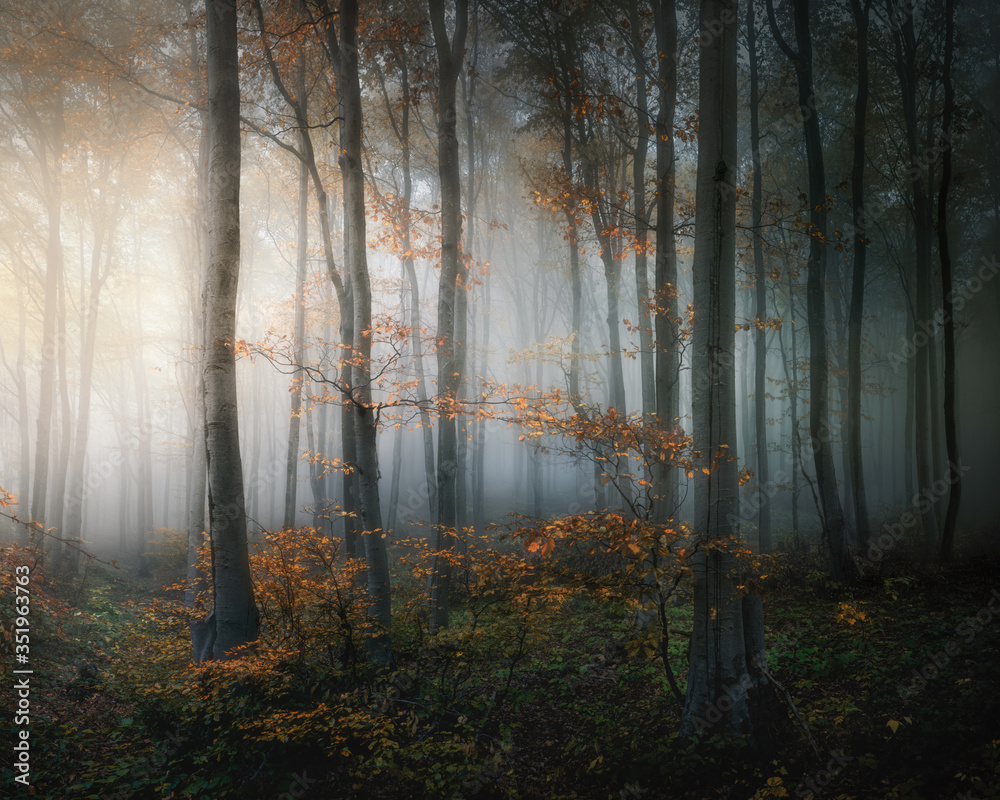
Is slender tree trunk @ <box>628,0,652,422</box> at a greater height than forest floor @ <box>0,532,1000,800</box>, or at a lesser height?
greater

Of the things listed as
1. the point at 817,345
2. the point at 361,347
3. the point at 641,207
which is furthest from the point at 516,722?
the point at 641,207

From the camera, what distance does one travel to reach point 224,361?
4.79 m

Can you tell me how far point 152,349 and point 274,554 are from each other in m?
28.6

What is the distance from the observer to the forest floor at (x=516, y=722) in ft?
11.3

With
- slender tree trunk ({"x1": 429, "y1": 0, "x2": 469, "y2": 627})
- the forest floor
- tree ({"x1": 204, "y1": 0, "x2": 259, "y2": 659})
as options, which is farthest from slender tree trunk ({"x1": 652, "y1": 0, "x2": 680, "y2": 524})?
tree ({"x1": 204, "y1": 0, "x2": 259, "y2": 659})

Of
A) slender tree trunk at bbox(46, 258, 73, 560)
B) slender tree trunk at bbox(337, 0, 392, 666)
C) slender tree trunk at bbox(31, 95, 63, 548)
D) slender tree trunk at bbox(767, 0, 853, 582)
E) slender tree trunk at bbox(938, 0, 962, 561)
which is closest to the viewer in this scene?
slender tree trunk at bbox(337, 0, 392, 666)

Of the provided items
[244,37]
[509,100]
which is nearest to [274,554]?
[244,37]

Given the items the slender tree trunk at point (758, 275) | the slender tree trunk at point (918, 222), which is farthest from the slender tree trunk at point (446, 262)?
the slender tree trunk at point (918, 222)

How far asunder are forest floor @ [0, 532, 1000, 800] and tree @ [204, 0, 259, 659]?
583 millimetres

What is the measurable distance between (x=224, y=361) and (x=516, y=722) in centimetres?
481

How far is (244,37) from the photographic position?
8547 millimetres

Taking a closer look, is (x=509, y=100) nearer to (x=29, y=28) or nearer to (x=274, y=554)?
(x=29, y=28)

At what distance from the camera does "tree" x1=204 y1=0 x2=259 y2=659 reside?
461 centimetres

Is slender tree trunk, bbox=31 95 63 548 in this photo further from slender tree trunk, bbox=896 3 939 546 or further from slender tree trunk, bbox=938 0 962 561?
slender tree trunk, bbox=896 3 939 546
